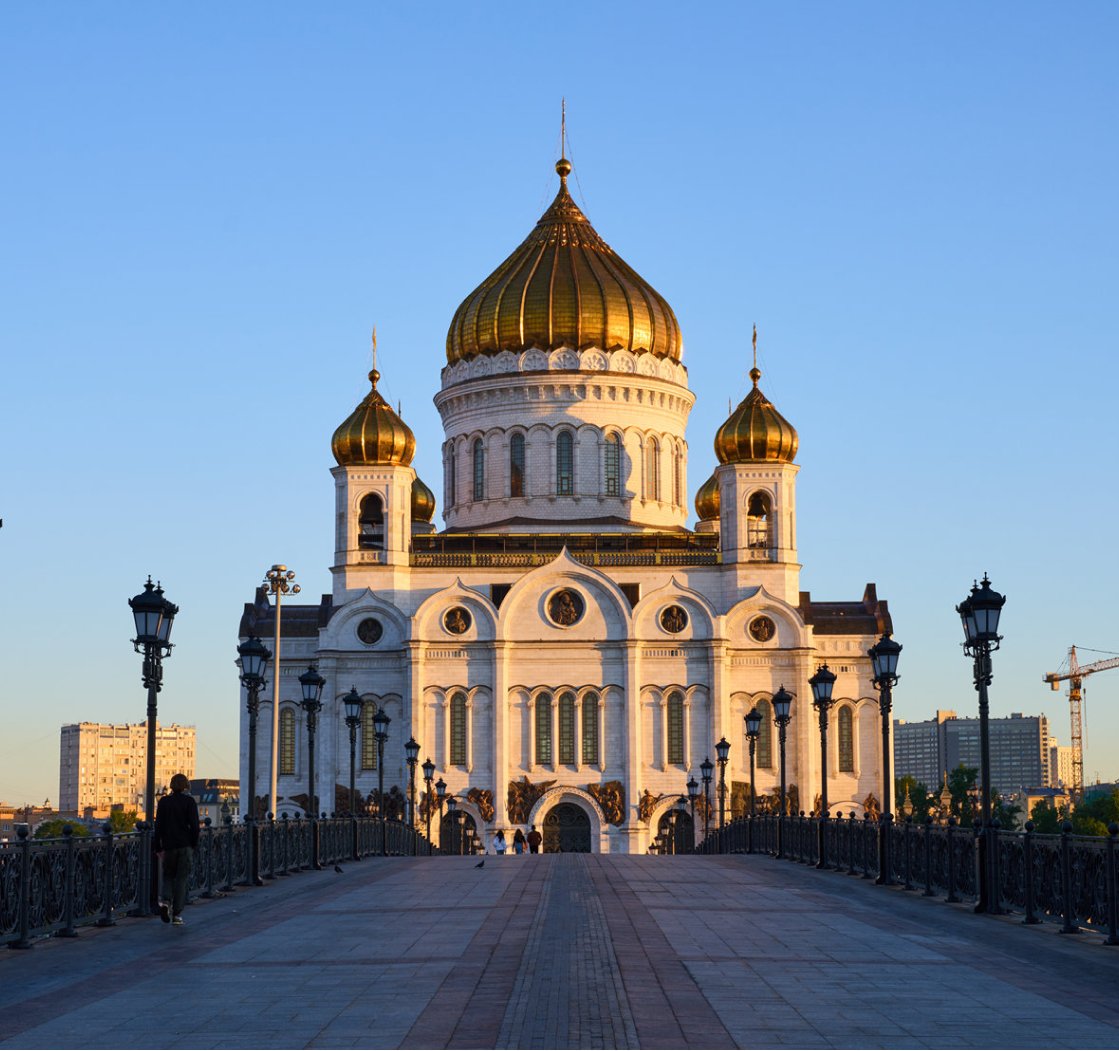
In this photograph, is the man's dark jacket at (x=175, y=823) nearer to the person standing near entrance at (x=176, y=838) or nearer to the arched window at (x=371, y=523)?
the person standing near entrance at (x=176, y=838)

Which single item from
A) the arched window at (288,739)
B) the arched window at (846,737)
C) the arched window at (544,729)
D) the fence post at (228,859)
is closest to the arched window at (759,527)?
the arched window at (846,737)

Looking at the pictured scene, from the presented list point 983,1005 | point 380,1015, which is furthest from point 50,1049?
point 983,1005

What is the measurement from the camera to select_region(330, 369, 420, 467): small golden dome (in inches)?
2783

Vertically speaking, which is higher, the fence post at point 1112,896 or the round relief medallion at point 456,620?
the round relief medallion at point 456,620

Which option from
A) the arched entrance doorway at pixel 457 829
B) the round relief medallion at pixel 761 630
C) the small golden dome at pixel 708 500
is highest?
the small golden dome at pixel 708 500

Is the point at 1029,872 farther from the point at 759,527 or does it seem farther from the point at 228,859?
the point at 759,527

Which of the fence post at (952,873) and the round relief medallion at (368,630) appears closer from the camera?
the fence post at (952,873)

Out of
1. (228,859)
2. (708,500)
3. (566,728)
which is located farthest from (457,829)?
(228,859)

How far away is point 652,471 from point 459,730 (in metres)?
13.7

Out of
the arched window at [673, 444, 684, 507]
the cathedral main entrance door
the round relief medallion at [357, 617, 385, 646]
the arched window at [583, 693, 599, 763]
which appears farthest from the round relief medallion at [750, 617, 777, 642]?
the round relief medallion at [357, 617, 385, 646]

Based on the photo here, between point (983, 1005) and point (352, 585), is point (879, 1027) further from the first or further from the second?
point (352, 585)

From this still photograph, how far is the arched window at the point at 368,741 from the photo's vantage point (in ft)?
224

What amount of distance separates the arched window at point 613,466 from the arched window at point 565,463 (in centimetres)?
132

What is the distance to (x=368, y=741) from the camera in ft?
225
